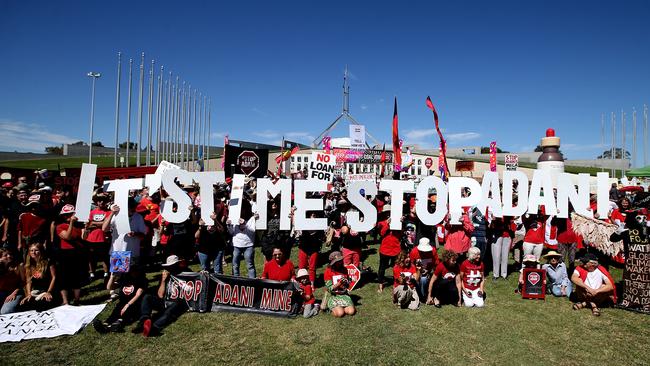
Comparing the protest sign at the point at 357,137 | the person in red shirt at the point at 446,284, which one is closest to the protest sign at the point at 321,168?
the person in red shirt at the point at 446,284

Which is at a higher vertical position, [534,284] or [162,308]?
[534,284]

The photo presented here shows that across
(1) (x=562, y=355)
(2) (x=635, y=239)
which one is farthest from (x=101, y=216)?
(2) (x=635, y=239)

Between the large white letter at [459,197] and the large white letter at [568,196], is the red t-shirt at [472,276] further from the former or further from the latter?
the large white letter at [568,196]

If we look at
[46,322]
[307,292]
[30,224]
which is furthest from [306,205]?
[30,224]

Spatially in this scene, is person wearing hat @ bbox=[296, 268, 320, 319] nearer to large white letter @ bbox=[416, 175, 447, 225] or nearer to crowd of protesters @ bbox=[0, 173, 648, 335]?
crowd of protesters @ bbox=[0, 173, 648, 335]

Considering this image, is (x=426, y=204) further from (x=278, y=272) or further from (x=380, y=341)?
(x=278, y=272)

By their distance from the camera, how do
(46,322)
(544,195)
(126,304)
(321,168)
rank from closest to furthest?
(46,322), (126,304), (544,195), (321,168)

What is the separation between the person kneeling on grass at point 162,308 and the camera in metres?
5.68

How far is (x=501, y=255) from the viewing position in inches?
348

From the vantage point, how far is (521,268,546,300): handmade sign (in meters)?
7.34

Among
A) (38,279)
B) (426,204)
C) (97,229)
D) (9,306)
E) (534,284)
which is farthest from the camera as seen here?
(426,204)

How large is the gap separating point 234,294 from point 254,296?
15.2 inches

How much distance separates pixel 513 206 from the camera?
898 centimetres

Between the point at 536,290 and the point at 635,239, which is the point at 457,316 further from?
the point at 635,239
